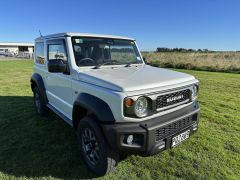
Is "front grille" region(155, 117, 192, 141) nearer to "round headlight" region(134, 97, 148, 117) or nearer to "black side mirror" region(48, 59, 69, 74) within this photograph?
"round headlight" region(134, 97, 148, 117)

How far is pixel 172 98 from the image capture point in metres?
2.97

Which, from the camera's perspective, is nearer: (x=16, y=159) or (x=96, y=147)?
(x=96, y=147)

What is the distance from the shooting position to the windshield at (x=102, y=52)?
12.0 ft

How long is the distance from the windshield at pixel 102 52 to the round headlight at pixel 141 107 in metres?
1.39

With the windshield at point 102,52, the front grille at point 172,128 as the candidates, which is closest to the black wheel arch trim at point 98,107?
the front grille at point 172,128

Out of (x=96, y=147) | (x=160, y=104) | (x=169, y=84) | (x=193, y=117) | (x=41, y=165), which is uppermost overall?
(x=169, y=84)

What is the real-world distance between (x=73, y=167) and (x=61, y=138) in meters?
1.09

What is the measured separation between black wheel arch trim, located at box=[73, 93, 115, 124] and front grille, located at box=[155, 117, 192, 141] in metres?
0.64

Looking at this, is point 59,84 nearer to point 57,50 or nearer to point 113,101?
point 57,50

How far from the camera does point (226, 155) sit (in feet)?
11.8

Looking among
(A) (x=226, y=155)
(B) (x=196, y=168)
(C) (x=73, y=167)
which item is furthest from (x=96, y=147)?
(A) (x=226, y=155)

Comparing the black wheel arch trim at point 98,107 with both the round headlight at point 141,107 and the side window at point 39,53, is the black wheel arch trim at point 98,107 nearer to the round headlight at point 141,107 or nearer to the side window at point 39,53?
the round headlight at point 141,107

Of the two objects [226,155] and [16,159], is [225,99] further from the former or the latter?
[16,159]

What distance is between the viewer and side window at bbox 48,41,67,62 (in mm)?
3759
